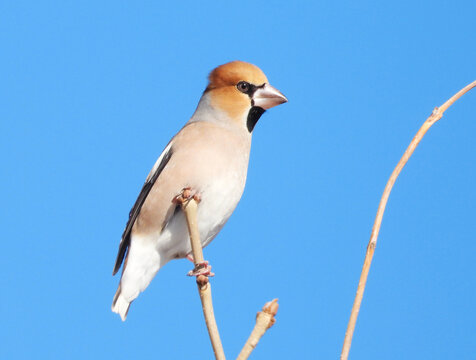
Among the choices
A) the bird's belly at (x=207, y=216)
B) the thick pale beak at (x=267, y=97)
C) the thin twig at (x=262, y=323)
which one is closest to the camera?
the thin twig at (x=262, y=323)

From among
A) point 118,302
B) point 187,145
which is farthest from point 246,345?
point 118,302

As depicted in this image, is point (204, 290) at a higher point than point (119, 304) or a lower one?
lower

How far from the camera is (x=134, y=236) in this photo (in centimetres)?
426

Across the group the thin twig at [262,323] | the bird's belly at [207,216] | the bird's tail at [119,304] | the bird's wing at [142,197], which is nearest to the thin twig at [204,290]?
the thin twig at [262,323]

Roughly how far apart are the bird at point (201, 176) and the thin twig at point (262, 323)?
1.99 meters

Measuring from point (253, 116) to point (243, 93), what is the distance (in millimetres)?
169

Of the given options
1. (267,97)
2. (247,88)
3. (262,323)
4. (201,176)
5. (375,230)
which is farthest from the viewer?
(247,88)

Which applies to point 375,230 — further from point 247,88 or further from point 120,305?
point 120,305

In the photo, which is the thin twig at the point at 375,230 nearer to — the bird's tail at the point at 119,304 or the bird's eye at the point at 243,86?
the bird's eye at the point at 243,86

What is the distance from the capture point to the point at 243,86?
174 inches

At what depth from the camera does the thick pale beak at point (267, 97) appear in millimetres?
4223

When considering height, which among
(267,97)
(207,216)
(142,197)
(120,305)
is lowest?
(120,305)

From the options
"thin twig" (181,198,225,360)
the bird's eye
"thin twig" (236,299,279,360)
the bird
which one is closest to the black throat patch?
the bird

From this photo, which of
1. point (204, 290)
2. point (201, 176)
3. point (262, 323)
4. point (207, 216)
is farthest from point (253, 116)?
point (262, 323)
